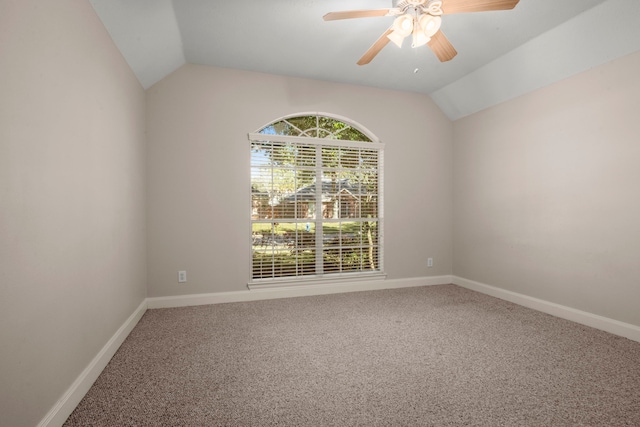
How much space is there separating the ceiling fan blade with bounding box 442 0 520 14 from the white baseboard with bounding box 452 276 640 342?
8.74ft

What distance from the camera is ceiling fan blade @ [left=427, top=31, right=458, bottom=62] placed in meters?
2.27

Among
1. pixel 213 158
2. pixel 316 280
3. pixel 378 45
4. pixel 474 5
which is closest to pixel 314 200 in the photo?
pixel 316 280

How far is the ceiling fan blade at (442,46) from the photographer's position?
7.44 feet

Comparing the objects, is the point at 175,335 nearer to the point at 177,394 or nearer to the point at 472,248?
the point at 177,394

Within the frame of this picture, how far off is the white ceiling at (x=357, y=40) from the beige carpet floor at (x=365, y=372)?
94.0 inches

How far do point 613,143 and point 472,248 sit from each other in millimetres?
1888

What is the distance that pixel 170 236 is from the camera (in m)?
3.44

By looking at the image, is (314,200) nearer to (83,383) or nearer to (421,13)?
(421,13)

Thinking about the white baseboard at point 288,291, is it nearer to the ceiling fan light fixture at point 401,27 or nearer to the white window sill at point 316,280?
the white window sill at point 316,280

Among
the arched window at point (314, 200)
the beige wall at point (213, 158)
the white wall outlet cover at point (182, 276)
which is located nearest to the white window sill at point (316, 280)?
the arched window at point (314, 200)

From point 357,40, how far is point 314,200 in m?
1.84

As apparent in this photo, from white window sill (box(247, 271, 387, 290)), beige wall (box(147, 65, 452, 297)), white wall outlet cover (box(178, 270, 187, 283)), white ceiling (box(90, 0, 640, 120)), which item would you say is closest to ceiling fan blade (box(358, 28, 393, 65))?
white ceiling (box(90, 0, 640, 120))

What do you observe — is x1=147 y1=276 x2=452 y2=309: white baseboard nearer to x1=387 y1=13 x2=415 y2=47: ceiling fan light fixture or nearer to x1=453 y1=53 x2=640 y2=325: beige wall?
x1=453 y1=53 x2=640 y2=325: beige wall

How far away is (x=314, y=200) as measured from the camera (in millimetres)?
4012
